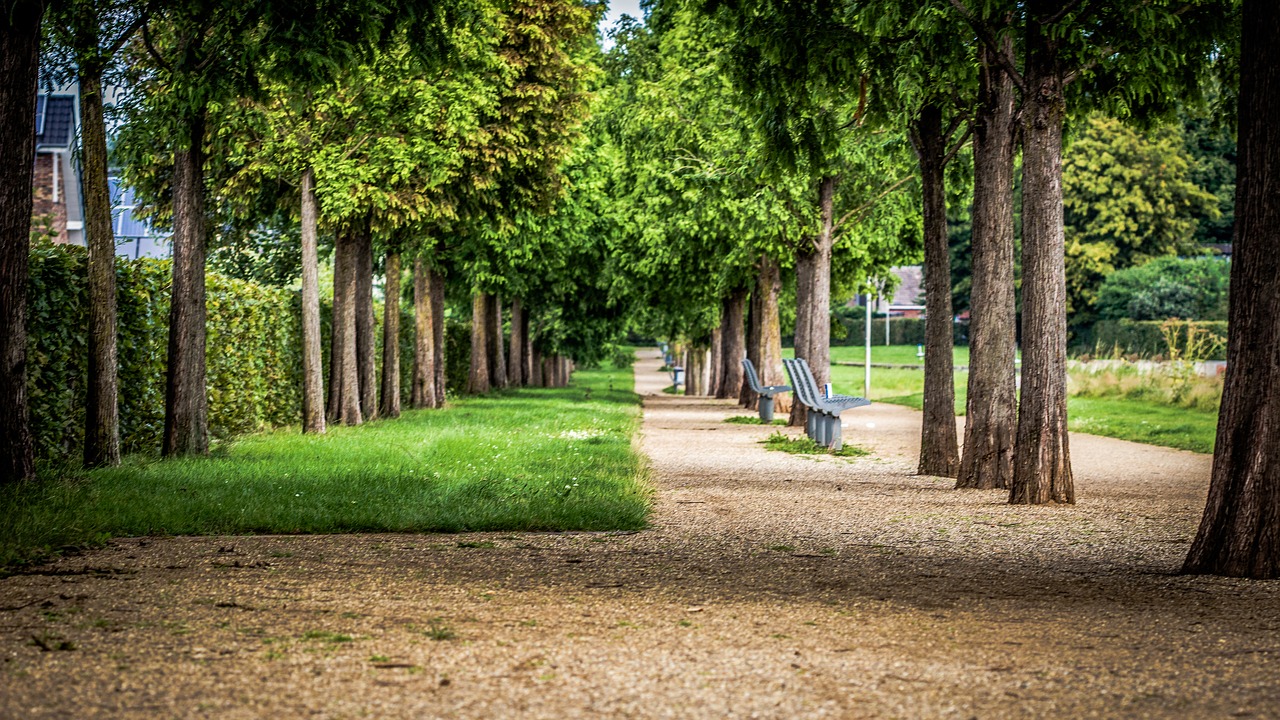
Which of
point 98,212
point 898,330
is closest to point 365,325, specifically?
point 98,212

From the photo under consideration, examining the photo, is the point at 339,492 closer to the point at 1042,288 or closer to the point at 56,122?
the point at 1042,288

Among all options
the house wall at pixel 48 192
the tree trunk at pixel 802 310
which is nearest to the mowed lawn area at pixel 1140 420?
the tree trunk at pixel 802 310

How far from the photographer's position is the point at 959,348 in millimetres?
96312

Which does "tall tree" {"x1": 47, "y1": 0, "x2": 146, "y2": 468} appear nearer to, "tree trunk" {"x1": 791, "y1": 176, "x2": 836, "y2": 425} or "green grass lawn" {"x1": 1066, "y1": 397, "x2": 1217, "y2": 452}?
"green grass lawn" {"x1": 1066, "y1": 397, "x2": 1217, "y2": 452}

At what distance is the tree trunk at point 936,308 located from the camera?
604 inches

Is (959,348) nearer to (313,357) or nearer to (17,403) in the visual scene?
(313,357)

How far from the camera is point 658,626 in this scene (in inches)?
248

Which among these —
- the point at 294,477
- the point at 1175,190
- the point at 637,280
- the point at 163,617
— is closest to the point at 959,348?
the point at 1175,190

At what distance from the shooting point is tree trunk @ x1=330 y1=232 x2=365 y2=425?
21.7m

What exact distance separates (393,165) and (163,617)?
47.7 ft

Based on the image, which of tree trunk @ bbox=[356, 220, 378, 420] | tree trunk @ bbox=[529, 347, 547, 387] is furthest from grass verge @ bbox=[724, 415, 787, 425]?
tree trunk @ bbox=[529, 347, 547, 387]

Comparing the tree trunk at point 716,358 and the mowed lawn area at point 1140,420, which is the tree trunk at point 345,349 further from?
the tree trunk at point 716,358

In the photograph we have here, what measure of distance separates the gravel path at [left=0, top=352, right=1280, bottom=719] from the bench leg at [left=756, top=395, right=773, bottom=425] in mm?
17347

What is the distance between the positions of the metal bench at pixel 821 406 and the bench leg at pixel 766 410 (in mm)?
6082
